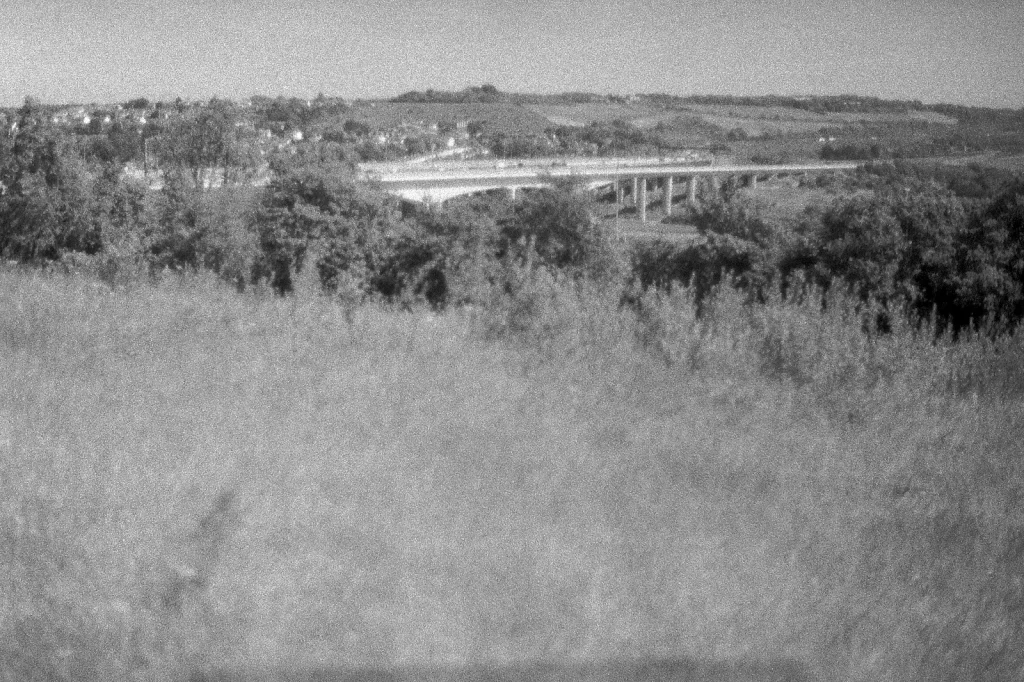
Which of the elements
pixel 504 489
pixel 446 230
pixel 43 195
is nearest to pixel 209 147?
pixel 43 195

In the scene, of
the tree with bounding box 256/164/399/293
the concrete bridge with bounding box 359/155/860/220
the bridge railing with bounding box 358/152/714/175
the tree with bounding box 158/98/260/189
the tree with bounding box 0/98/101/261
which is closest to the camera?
the tree with bounding box 0/98/101/261

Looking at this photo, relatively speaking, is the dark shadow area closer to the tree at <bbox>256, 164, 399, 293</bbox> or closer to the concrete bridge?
the tree at <bbox>256, 164, 399, 293</bbox>

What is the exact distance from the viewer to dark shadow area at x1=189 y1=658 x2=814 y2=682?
2395 mm

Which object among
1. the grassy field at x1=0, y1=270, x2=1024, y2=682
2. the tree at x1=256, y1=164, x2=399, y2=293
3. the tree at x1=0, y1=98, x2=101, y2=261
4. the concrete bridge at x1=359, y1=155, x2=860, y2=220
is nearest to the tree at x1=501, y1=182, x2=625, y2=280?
the tree at x1=256, y1=164, x2=399, y2=293

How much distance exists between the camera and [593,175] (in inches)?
1641

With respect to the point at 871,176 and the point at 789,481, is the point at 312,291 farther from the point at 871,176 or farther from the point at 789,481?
the point at 871,176

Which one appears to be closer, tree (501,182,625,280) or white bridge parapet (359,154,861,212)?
tree (501,182,625,280)

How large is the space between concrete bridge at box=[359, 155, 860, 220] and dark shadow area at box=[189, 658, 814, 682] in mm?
37413

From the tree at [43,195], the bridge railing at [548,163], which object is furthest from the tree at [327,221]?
the bridge railing at [548,163]

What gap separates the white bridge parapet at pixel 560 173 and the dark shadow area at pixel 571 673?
37797mm

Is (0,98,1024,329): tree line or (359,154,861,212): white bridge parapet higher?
(359,154,861,212): white bridge parapet

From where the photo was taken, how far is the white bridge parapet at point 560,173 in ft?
136

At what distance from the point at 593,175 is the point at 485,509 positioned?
39529mm

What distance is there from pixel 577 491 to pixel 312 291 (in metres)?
3.83
